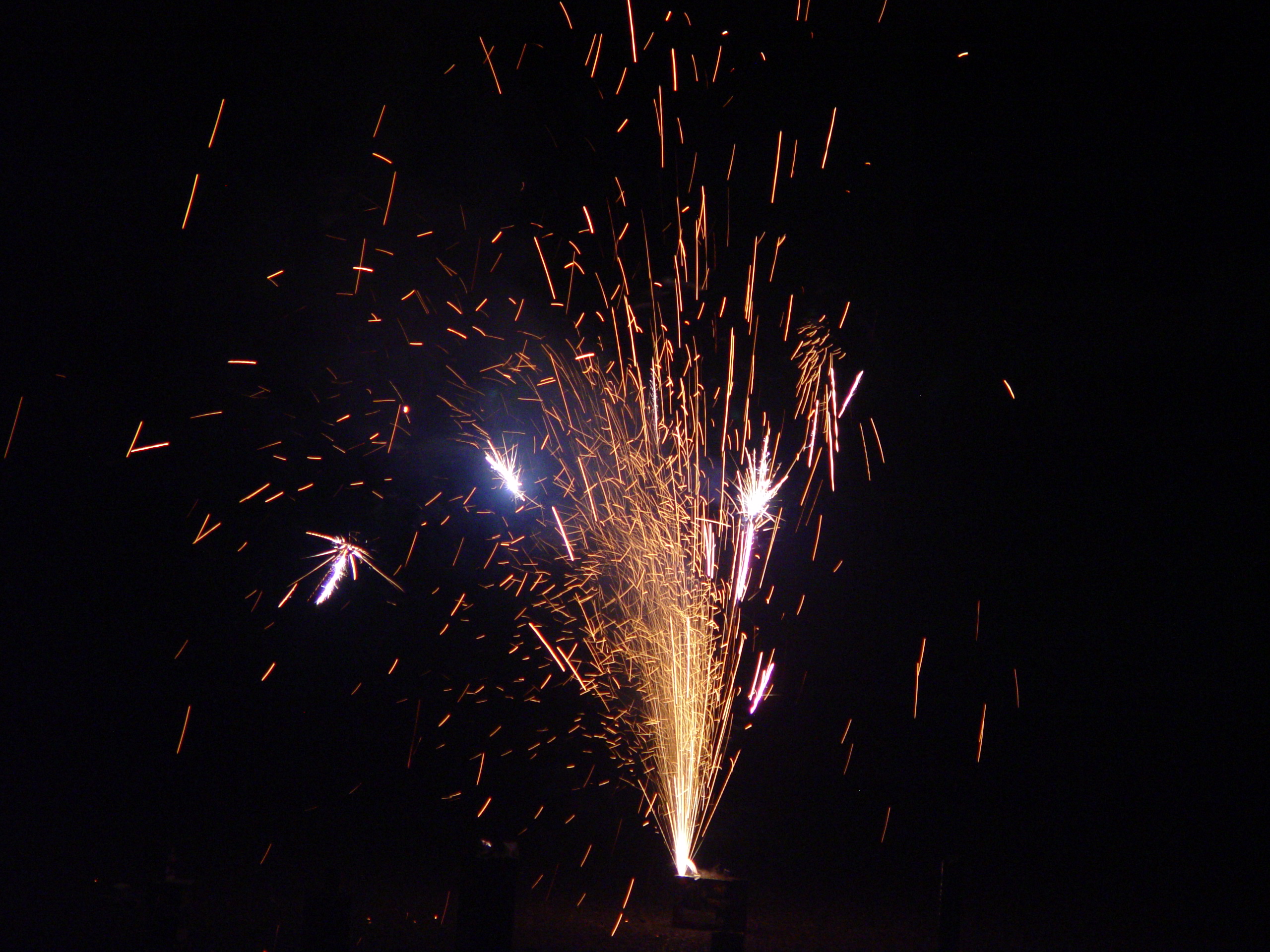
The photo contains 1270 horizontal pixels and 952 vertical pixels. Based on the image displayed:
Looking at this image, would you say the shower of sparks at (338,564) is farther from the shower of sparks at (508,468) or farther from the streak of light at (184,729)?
the shower of sparks at (508,468)

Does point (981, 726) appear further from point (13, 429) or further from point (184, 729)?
point (13, 429)

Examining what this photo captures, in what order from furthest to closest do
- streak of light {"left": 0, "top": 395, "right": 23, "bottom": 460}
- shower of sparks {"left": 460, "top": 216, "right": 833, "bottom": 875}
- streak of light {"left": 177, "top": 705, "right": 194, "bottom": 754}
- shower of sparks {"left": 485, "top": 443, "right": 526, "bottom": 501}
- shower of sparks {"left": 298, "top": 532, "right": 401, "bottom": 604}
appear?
1. shower of sparks {"left": 298, "top": 532, "right": 401, "bottom": 604}
2. streak of light {"left": 177, "top": 705, "right": 194, "bottom": 754}
3. shower of sparks {"left": 485, "top": 443, "right": 526, "bottom": 501}
4. streak of light {"left": 0, "top": 395, "right": 23, "bottom": 460}
5. shower of sparks {"left": 460, "top": 216, "right": 833, "bottom": 875}

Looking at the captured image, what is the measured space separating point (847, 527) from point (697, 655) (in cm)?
343

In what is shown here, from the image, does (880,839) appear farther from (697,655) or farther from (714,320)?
(714,320)

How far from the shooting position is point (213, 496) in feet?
21.0

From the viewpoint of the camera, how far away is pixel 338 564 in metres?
6.74

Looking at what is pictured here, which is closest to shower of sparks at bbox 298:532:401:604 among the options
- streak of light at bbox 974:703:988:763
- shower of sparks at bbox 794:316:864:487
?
shower of sparks at bbox 794:316:864:487

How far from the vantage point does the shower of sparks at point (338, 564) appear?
21.7 ft

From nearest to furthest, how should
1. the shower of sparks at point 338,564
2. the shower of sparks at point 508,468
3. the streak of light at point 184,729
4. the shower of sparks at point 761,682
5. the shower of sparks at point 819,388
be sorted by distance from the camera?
the shower of sparks at point 819,388 → the shower of sparks at point 508,468 → the streak of light at point 184,729 → the shower of sparks at point 338,564 → the shower of sparks at point 761,682

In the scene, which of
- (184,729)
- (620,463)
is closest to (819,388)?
(620,463)

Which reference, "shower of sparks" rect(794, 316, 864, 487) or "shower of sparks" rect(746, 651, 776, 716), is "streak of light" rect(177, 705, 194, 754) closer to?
"shower of sparks" rect(746, 651, 776, 716)

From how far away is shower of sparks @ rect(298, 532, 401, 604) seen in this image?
21.7ft

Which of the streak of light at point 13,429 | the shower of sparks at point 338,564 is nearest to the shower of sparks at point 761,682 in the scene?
the shower of sparks at point 338,564

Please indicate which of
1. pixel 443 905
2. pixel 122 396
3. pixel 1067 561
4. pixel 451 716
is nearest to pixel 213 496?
pixel 122 396
